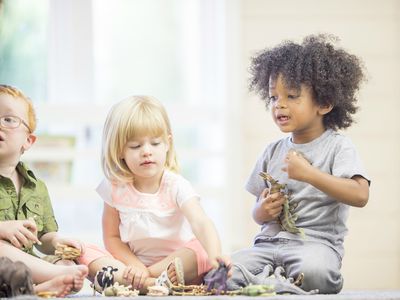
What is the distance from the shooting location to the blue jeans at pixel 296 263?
69.9 inches

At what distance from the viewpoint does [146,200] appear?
6.23 feet

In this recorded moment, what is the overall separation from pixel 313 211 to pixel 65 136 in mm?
1586

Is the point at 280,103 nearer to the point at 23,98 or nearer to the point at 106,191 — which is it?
the point at 106,191

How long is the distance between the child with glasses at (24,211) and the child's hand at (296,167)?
494 mm

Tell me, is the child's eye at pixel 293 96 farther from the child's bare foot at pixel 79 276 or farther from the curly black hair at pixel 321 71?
the child's bare foot at pixel 79 276

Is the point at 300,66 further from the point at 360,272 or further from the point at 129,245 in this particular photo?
the point at 360,272

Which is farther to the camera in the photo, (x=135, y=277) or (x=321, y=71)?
(x=321, y=71)

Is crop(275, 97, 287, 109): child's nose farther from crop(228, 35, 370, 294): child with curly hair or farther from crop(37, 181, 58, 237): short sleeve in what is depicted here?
crop(37, 181, 58, 237): short sleeve

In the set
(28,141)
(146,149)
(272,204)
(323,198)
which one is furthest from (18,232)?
(323,198)

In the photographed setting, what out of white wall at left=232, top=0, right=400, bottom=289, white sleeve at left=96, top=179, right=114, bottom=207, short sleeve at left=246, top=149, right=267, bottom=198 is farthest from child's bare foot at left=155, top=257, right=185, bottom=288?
white wall at left=232, top=0, right=400, bottom=289

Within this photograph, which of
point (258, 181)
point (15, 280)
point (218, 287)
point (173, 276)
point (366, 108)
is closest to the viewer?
point (15, 280)

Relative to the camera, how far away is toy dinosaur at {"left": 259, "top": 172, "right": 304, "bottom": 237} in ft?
6.20

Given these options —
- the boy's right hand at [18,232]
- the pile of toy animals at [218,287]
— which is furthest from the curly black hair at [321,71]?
the boy's right hand at [18,232]

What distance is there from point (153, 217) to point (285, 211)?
310mm
